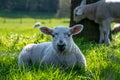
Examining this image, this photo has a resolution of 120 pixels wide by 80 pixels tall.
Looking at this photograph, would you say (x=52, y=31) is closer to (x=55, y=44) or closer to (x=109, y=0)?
(x=55, y=44)

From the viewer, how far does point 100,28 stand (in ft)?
39.2

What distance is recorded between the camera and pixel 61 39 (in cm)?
653

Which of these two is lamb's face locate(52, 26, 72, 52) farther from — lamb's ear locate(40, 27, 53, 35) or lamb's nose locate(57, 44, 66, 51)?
lamb's ear locate(40, 27, 53, 35)

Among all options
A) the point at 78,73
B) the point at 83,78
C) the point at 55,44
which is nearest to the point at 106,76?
the point at 83,78

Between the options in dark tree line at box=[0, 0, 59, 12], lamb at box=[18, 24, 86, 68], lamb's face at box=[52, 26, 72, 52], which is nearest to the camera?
lamb's face at box=[52, 26, 72, 52]

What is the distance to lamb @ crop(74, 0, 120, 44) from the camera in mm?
12038

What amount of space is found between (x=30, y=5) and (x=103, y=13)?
263 ft

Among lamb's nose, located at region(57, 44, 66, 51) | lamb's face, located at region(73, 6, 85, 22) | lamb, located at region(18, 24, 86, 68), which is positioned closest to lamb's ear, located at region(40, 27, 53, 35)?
lamb, located at region(18, 24, 86, 68)

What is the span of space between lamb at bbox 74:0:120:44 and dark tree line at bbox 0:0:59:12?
75320 millimetres

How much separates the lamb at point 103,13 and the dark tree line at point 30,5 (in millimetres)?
75320

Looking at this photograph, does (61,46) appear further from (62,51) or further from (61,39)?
(62,51)

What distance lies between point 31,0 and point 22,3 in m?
4.08

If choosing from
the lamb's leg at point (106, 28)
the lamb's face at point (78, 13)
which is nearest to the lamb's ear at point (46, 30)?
the lamb's face at point (78, 13)

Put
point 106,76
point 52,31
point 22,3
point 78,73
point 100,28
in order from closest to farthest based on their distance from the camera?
1. point 106,76
2. point 78,73
3. point 52,31
4. point 100,28
5. point 22,3
